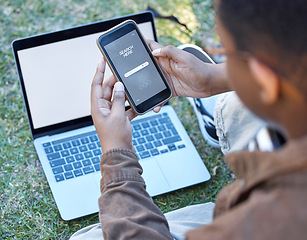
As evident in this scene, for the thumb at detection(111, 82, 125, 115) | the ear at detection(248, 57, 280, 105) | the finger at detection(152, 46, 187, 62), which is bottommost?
the thumb at detection(111, 82, 125, 115)

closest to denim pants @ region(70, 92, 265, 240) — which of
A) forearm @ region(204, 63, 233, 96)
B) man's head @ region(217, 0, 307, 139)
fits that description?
forearm @ region(204, 63, 233, 96)

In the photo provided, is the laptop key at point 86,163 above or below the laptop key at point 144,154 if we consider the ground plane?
below

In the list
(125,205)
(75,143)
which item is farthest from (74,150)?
(125,205)

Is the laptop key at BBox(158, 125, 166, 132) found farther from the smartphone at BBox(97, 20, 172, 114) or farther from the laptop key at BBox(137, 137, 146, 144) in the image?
the smartphone at BBox(97, 20, 172, 114)

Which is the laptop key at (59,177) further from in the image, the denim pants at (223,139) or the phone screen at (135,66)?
the phone screen at (135,66)

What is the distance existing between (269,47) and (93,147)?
96 centimetres

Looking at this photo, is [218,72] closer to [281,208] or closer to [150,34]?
[150,34]

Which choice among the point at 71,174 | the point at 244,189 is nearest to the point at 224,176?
the point at 71,174

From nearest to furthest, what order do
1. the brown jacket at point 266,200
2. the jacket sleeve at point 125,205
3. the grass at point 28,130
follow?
the brown jacket at point 266,200 < the jacket sleeve at point 125,205 < the grass at point 28,130

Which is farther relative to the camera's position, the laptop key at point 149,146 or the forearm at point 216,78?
the laptop key at point 149,146

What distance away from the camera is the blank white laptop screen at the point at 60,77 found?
1472mm

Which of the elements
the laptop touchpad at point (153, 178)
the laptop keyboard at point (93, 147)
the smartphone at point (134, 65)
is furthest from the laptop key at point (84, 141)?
the smartphone at point (134, 65)

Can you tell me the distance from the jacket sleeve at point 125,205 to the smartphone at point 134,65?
0.29 m

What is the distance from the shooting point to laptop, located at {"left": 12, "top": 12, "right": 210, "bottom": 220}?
1.45 m
